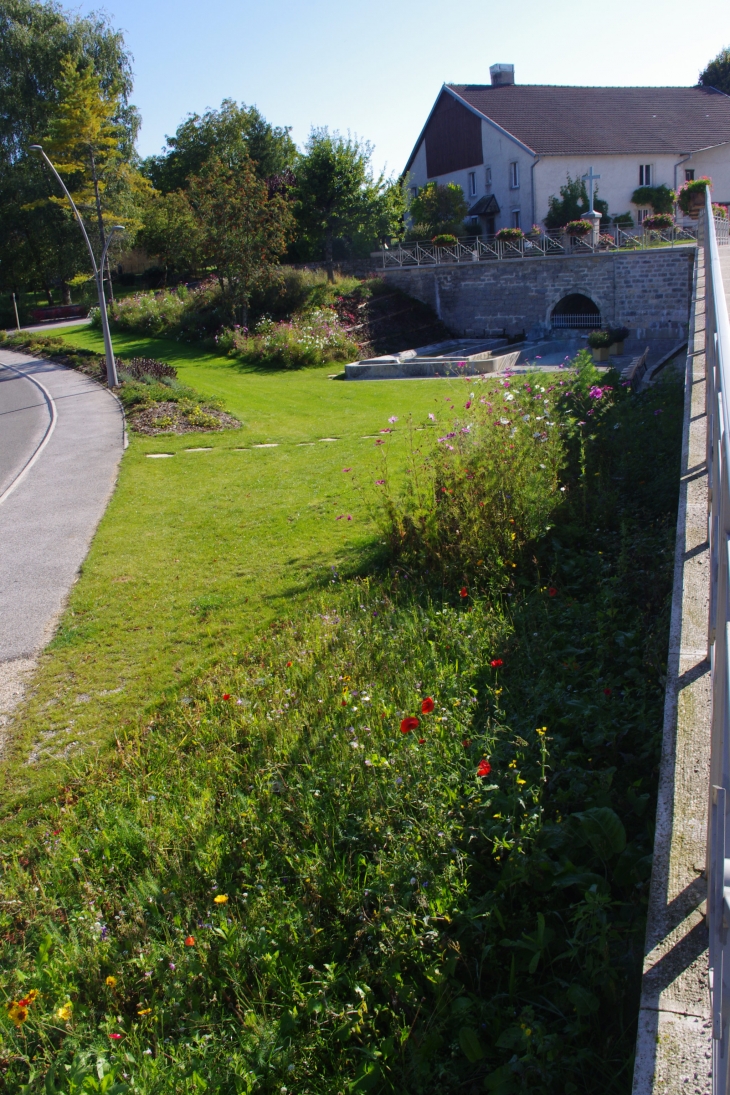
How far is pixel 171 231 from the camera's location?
113ft

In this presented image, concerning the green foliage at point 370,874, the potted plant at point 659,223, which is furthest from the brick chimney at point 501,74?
the green foliage at point 370,874

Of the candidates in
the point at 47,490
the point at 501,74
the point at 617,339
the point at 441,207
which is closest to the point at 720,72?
the point at 501,74

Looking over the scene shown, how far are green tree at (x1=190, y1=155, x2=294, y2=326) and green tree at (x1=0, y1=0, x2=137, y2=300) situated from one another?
11853 millimetres

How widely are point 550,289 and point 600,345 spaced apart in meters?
6.55

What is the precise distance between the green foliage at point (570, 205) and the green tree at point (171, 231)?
16033mm

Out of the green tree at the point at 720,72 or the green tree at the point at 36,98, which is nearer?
the green tree at the point at 36,98

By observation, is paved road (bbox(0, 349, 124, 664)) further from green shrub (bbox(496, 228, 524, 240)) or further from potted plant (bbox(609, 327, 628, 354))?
green shrub (bbox(496, 228, 524, 240))

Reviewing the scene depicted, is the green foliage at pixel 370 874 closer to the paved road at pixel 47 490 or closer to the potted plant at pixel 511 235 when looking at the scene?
the paved road at pixel 47 490

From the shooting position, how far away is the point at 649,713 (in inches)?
149

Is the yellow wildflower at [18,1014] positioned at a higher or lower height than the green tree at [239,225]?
lower

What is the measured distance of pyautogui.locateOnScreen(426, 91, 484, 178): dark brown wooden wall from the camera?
135 feet

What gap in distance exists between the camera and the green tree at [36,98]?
36750 mm

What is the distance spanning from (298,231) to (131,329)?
1029 cm

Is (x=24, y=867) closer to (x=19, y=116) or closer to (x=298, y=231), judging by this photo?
(x=298, y=231)
